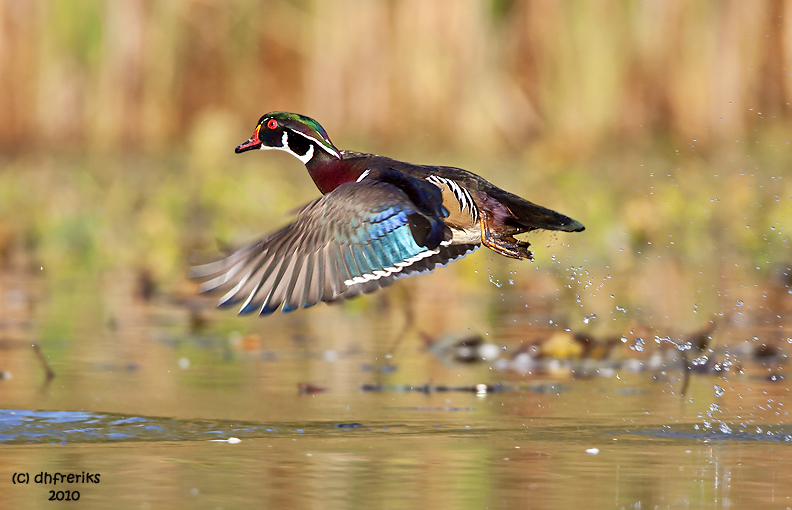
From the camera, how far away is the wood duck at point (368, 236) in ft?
14.5

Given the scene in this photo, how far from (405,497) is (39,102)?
9078 mm

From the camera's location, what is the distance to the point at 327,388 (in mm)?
5297

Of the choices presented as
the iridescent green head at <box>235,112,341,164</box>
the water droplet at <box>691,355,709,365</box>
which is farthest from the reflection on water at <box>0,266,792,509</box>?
the iridescent green head at <box>235,112,341,164</box>

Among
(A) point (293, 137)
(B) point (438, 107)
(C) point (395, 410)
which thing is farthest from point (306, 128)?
(B) point (438, 107)

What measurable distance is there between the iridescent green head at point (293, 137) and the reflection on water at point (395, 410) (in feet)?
2.66

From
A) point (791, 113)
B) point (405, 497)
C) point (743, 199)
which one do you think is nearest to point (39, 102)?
point (743, 199)

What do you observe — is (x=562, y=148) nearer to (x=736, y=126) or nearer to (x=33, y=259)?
(x=736, y=126)

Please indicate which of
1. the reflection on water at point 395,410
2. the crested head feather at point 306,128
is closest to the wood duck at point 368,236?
the crested head feather at point 306,128

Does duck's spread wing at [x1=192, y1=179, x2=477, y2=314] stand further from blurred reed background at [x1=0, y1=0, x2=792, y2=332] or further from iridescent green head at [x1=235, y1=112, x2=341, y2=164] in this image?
blurred reed background at [x1=0, y1=0, x2=792, y2=332]

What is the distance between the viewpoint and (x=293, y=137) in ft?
16.8

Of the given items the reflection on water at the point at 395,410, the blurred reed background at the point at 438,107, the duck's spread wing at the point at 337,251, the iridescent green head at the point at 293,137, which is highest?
the blurred reed background at the point at 438,107

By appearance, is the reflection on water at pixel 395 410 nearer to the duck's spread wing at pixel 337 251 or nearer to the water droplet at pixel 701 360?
the water droplet at pixel 701 360

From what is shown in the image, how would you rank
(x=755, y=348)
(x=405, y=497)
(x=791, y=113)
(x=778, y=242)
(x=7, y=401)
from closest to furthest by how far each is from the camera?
(x=405, y=497), (x=7, y=401), (x=755, y=348), (x=778, y=242), (x=791, y=113)

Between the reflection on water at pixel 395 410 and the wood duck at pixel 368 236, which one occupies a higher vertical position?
the wood duck at pixel 368 236
